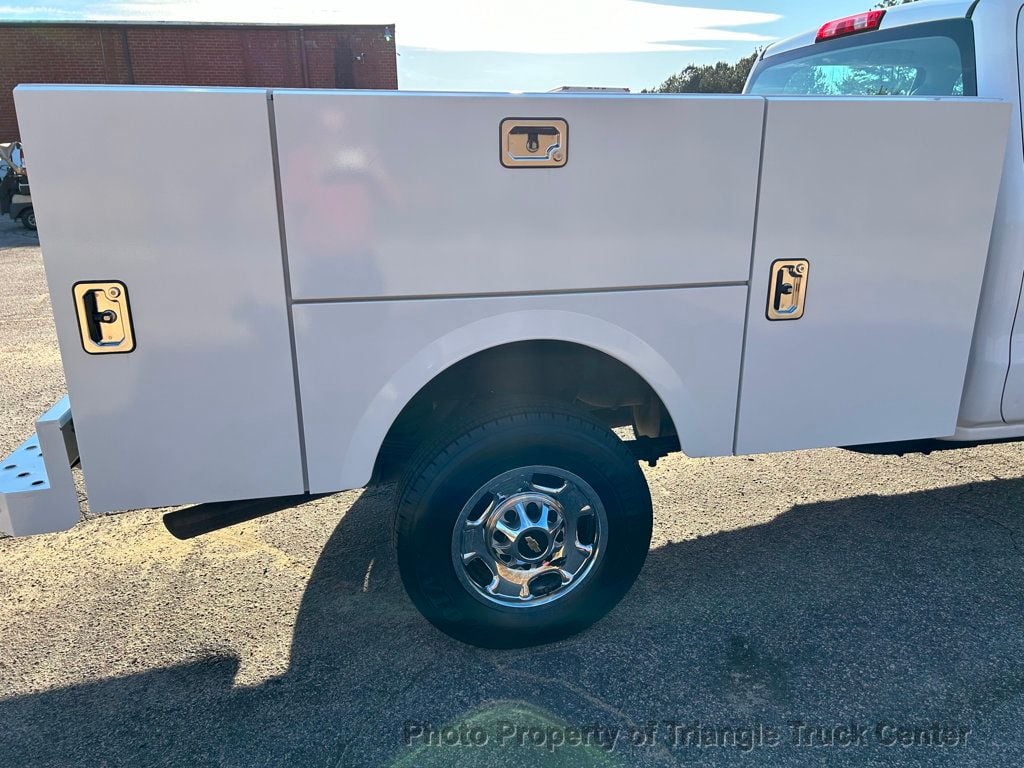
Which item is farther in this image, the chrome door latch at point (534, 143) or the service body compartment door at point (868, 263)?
the service body compartment door at point (868, 263)

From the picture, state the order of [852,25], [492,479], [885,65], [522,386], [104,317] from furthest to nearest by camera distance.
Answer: [852,25] → [885,65] → [522,386] → [492,479] → [104,317]

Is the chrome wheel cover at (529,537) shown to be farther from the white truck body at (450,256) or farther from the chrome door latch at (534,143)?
the chrome door latch at (534,143)

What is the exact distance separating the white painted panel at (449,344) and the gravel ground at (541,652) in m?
0.79

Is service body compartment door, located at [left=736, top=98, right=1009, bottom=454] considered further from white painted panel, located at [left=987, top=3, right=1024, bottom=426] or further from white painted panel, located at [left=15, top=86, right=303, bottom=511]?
white painted panel, located at [left=15, top=86, right=303, bottom=511]

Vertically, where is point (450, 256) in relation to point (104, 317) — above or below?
above

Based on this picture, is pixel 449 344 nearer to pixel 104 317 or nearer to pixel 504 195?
pixel 504 195

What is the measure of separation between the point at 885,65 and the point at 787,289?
1.53 m

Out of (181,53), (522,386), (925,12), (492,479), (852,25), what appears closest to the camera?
(492,479)

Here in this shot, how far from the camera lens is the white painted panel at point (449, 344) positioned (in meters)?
2.30

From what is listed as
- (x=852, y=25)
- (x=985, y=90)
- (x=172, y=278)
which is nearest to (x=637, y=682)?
(x=172, y=278)

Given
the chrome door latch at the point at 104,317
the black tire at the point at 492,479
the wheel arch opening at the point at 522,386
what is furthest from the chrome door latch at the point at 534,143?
the chrome door latch at the point at 104,317

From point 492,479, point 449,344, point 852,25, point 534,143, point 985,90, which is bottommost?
point 492,479

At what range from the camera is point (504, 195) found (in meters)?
2.29

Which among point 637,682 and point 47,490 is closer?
point 47,490
